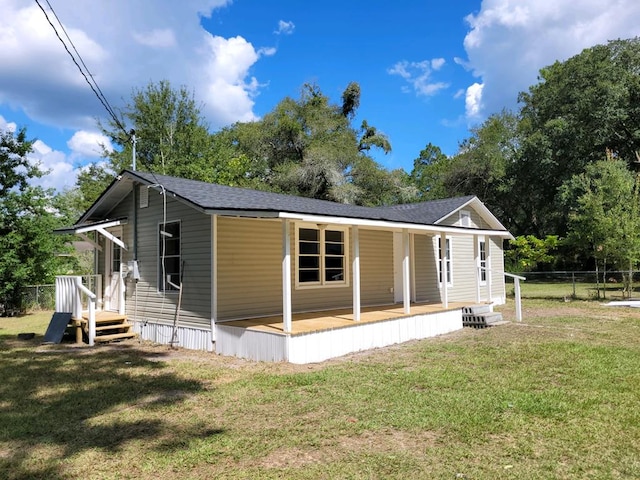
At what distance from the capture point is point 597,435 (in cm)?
411

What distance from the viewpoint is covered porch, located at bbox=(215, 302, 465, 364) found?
7.31 meters

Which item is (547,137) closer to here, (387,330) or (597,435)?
(387,330)

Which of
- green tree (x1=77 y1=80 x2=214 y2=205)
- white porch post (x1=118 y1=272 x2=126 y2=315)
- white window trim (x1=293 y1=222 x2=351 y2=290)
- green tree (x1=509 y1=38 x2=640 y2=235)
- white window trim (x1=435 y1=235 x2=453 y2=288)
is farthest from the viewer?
green tree (x1=77 y1=80 x2=214 y2=205)

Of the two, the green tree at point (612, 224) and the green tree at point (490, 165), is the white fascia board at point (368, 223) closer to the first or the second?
the green tree at point (612, 224)

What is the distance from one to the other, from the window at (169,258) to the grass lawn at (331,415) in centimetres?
162

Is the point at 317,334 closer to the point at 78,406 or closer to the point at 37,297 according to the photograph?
the point at 78,406

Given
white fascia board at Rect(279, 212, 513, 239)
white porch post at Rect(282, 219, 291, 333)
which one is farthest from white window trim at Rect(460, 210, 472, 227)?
white porch post at Rect(282, 219, 291, 333)

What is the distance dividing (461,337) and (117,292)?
8159 mm

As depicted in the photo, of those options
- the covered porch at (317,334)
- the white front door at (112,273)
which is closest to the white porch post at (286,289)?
the covered porch at (317,334)

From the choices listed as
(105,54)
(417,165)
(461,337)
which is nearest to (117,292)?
(105,54)

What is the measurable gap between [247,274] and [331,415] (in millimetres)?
4688

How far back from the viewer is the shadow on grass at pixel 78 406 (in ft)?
13.2

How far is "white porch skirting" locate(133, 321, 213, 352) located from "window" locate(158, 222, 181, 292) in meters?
0.84

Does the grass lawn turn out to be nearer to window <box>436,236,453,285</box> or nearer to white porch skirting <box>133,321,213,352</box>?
white porch skirting <box>133,321,213,352</box>
